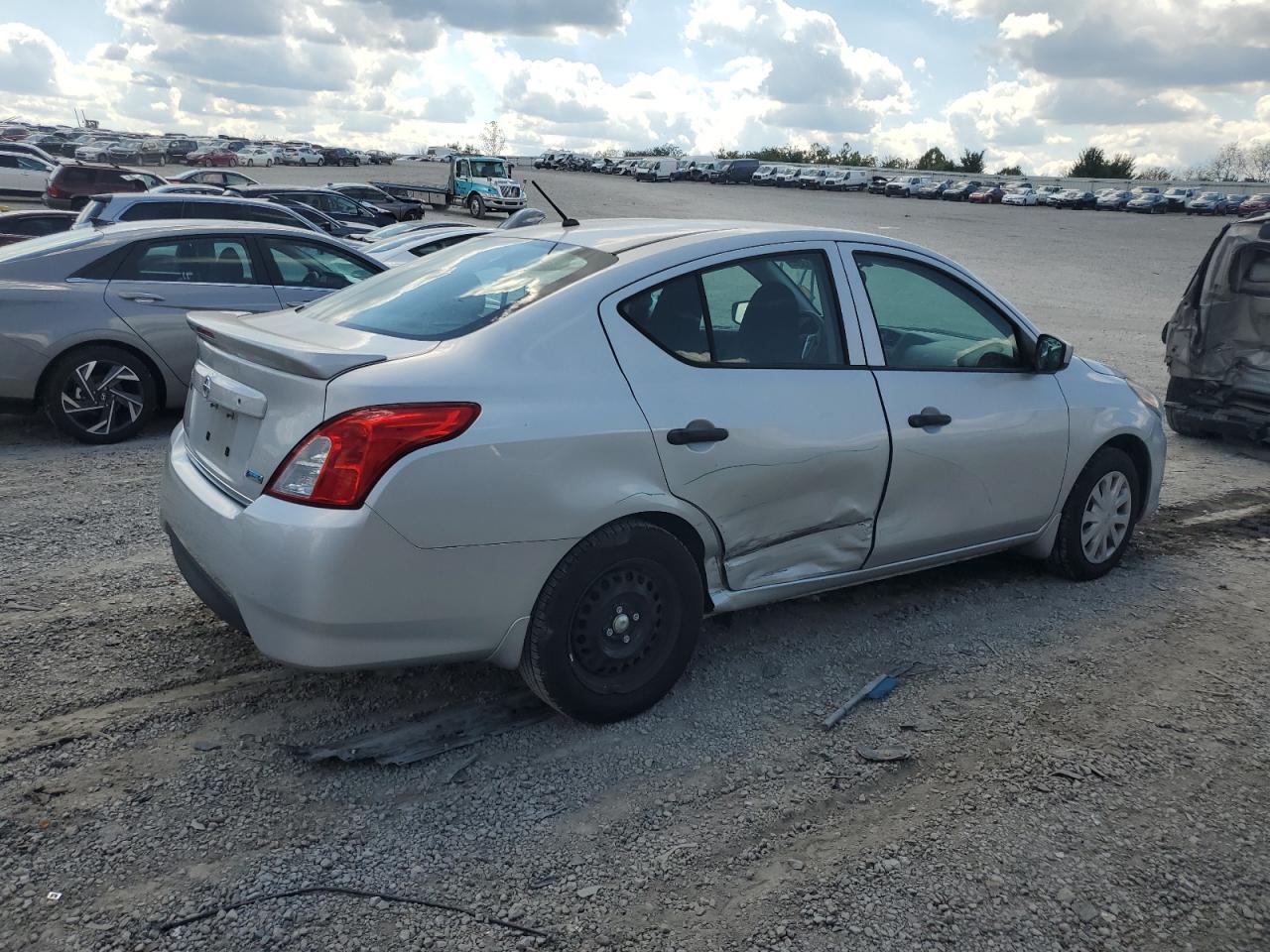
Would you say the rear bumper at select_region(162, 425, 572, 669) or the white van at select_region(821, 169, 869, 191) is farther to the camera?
the white van at select_region(821, 169, 869, 191)

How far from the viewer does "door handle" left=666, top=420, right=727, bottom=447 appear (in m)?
3.58

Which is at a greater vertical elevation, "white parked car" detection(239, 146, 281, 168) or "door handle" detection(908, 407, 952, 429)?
"white parked car" detection(239, 146, 281, 168)

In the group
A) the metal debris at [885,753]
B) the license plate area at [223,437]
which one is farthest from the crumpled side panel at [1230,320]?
the license plate area at [223,437]

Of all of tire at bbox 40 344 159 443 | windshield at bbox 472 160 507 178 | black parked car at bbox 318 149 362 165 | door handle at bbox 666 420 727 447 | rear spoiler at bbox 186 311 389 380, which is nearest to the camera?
rear spoiler at bbox 186 311 389 380

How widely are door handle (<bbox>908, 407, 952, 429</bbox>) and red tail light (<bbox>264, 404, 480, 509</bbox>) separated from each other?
198 centimetres

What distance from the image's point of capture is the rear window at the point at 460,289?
365cm

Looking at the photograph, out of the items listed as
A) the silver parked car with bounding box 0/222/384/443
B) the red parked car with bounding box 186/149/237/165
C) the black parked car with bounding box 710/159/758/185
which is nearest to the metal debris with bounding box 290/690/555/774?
the silver parked car with bounding box 0/222/384/443

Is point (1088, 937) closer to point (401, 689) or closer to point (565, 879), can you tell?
point (565, 879)

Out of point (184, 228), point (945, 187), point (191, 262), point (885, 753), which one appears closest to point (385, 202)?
point (184, 228)

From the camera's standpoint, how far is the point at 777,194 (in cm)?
6212

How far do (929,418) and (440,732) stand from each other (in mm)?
2262

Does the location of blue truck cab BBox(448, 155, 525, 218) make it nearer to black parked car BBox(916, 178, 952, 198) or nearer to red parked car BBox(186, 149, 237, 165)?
black parked car BBox(916, 178, 952, 198)

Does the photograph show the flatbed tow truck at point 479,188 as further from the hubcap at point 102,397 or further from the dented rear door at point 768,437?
the dented rear door at point 768,437

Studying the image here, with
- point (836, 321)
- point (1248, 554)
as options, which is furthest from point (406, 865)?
point (1248, 554)
